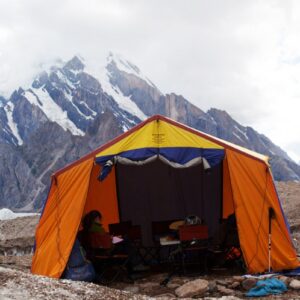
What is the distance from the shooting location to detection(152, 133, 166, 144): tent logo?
10.3 meters

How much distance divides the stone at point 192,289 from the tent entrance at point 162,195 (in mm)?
4669

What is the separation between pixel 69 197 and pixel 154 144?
199 cm

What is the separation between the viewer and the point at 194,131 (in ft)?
33.7

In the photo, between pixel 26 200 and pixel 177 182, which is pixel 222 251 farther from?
pixel 26 200

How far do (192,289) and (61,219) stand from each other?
316 centimetres

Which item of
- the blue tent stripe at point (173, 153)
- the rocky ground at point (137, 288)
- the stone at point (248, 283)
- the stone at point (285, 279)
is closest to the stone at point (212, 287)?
Result: the rocky ground at point (137, 288)

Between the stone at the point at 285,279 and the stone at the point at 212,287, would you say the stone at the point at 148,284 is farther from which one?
the stone at the point at 285,279

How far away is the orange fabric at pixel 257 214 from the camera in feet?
31.8

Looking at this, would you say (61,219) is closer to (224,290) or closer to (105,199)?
(105,199)

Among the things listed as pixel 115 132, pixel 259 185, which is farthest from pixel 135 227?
pixel 115 132

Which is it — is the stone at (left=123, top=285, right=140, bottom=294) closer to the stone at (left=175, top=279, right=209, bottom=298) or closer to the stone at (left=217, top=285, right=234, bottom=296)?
the stone at (left=175, top=279, right=209, bottom=298)

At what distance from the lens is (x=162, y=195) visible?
43.9ft

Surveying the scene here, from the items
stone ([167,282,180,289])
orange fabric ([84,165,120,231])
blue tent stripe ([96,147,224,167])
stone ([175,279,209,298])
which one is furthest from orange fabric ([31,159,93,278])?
orange fabric ([84,165,120,231])

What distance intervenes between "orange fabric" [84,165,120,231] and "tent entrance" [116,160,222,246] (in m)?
0.13
